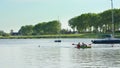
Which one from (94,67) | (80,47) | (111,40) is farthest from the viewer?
(111,40)

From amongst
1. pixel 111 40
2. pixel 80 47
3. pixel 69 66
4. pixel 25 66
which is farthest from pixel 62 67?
pixel 111 40

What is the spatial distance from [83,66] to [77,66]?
0.75m

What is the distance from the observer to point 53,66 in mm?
52875

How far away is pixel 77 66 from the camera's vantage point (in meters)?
52.9

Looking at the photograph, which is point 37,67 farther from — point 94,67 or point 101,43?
point 101,43

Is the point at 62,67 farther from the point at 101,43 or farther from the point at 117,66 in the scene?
the point at 101,43

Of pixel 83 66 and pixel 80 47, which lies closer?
pixel 83 66

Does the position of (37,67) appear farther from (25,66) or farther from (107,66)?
(107,66)

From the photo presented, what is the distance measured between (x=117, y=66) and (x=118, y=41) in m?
80.2

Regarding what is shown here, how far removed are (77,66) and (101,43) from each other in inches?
3273

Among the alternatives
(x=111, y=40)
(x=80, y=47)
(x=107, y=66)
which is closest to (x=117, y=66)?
(x=107, y=66)

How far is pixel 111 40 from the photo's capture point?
131 meters

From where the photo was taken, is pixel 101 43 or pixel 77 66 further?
pixel 101 43

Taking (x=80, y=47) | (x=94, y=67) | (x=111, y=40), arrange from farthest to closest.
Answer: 1. (x=111, y=40)
2. (x=80, y=47)
3. (x=94, y=67)
